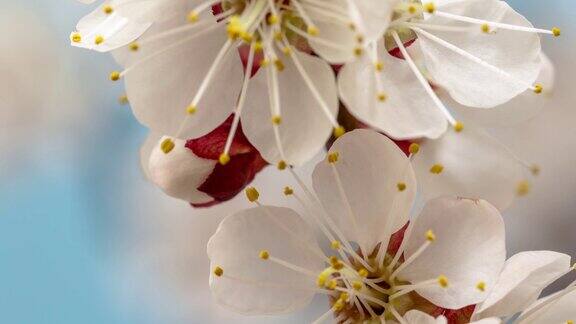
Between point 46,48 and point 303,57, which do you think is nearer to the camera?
point 303,57

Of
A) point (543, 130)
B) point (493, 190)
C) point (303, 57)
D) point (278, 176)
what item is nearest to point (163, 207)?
point (278, 176)

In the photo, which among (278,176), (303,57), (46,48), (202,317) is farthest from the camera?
(46,48)

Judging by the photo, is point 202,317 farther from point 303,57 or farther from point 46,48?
point 303,57

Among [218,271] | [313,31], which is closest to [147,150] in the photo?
[218,271]

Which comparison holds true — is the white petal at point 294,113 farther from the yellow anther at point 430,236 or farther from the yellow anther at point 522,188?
the yellow anther at point 522,188

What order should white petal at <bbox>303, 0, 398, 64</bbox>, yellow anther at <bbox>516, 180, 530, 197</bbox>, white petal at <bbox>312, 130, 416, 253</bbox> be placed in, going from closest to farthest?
white petal at <bbox>303, 0, 398, 64</bbox>
white petal at <bbox>312, 130, 416, 253</bbox>
yellow anther at <bbox>516, 180, 530, 197</bbox>

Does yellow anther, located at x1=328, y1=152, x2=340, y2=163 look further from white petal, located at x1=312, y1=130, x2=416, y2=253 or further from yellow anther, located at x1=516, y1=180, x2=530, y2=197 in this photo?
yellow anther, located at x1=516, y1=180, x2=530, y2=197

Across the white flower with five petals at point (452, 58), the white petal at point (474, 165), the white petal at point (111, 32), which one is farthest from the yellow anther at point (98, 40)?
the white petal at point (474, 165)

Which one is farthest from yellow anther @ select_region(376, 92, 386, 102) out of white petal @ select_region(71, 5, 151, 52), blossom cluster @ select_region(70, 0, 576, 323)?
white petal @ select_region(71, 5, 151, 52)
